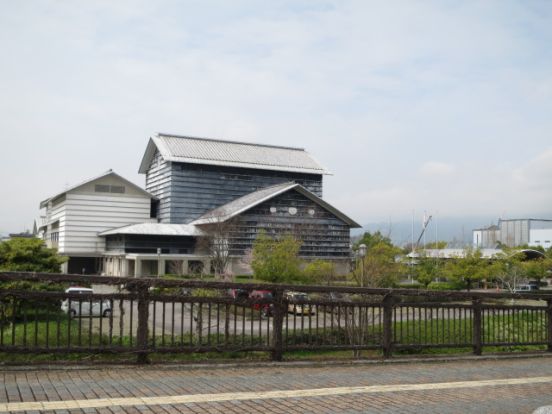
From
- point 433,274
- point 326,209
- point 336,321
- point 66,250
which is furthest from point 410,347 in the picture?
point 66,250

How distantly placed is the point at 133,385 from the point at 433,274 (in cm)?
4722

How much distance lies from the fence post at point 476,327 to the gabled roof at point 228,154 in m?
69.7

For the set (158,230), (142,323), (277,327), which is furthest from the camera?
(158,230)

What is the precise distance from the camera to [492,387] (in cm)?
803

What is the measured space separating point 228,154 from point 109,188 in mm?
17589

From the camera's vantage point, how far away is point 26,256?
20.7 metres

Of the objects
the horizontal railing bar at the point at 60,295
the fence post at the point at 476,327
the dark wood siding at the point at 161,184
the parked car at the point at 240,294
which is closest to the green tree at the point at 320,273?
the fence post at the point at 476,327

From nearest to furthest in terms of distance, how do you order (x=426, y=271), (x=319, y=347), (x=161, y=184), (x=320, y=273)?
(x=319, y=347)
(x=320, y=273)
(x=426, y=271)
(x=161, y=184)

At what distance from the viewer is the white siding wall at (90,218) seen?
72.3 metres

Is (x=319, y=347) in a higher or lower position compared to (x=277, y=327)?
lower

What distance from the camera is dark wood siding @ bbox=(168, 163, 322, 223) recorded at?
259ft

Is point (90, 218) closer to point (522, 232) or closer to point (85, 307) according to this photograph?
point (85, 307)

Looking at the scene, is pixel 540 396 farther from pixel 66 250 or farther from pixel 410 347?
pixel 66 250

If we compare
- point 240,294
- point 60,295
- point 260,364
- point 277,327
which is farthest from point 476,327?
point 60,295
